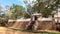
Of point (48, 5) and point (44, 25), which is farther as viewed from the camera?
point (44, 25)

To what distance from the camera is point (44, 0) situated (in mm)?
32781

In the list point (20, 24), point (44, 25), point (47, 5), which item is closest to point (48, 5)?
point (47, 5)

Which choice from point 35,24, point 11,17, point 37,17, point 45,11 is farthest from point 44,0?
point 11,17

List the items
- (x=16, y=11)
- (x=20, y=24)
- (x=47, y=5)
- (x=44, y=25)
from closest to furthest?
(x=47, y=5) < (x=44, y=25) < (x=20, y=24) < (x=16, y=11)

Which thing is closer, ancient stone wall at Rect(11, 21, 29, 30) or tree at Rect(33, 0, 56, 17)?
tree at Rect(33, 0, 56, 17)

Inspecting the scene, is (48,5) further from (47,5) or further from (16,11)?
(16,11)

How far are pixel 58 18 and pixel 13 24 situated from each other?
15756 mm

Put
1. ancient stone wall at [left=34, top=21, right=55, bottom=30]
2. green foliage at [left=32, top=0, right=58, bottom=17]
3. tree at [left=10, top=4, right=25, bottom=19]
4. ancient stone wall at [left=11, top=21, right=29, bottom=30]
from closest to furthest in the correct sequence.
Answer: green foliage at [left=32, top=0, right=58, bottom=17]
ancient stone wall at [left=34, top=21, right=55, bottom=30]
ancient stone wall at [left=11, top=21, right=29, bottom=30]
tree at [left=10, top=4, right=25, bottom=19]

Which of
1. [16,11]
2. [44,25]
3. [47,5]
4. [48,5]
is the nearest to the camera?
[48,5]

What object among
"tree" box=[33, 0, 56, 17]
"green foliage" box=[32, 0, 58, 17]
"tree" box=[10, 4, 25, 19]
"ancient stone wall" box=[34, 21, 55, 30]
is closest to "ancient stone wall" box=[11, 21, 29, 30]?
"tree" box=[10, 4, 25, 19]

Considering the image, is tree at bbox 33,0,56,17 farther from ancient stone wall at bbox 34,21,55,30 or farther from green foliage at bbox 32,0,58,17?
ancient stone wall at bbox 34,21,55,30

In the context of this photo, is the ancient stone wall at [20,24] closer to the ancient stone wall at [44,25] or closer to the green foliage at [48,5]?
the ancient stone wall at [44,25]

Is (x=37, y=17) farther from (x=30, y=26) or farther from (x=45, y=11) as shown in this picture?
(x=45, y=11)

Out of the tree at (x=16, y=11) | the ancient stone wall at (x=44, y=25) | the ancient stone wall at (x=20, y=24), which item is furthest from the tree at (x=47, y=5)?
the tree at (x=16, y=11)
